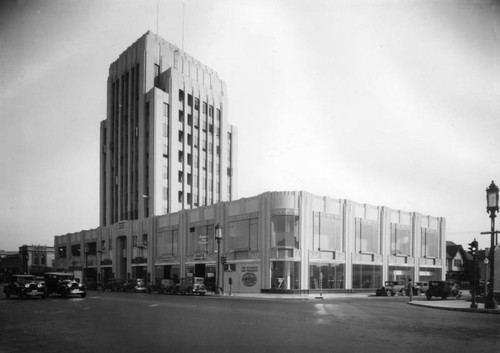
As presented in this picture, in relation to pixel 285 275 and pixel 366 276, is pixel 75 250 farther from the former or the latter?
pixel 366 276

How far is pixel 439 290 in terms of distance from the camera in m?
37.2

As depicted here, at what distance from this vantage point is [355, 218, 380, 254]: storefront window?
50281 mm

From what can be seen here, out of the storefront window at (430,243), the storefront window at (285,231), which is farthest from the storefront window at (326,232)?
the storefront window at (430,243)

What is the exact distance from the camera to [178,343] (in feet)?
37.6

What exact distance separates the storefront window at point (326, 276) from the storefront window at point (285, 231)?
3.33m

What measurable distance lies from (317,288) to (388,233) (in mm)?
14015

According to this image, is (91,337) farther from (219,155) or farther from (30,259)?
(30,259)

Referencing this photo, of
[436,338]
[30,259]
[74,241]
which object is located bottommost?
[30,259]

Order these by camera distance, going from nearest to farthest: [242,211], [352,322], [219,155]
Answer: [352,322] < [242,211] < [219,155]

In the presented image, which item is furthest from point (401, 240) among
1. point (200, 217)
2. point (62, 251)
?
point (62, 251)

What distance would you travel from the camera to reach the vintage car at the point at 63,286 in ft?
109

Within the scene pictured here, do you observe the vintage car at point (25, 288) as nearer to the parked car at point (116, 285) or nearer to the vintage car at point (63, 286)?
the vintage car at point (63, 286)

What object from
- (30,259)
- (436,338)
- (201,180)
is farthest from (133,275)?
(30,259)

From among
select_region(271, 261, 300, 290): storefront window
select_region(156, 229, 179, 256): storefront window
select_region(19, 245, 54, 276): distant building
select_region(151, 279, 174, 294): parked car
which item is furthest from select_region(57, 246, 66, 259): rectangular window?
select_region(271, 261, 300, 290): storefront window
